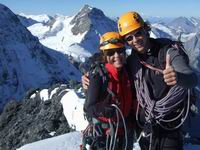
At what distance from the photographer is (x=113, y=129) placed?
773 cm

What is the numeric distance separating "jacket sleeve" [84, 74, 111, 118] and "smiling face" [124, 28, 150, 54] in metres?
0.93

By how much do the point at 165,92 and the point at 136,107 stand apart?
79 cm

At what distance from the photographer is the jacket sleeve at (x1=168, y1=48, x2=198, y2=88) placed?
254 inches

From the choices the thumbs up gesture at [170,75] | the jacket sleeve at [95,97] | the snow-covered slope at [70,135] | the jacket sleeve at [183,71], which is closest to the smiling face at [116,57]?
the jacket sleeve at [95,97]

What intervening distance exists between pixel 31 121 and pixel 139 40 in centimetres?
1569

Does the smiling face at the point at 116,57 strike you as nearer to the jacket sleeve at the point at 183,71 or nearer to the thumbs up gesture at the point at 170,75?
the jacket sleeve at the point at 183,71

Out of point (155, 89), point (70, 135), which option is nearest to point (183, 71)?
point (155, 89)

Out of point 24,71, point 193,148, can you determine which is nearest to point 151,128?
point 193,148

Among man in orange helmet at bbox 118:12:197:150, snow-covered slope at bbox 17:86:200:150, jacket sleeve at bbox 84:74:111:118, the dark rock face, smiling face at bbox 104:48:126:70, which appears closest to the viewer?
jacket sleeve at bbox 84:74:111:118

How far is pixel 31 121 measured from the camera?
72.9 ft

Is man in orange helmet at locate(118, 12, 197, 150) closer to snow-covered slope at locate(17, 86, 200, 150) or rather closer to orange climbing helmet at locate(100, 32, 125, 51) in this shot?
orange climbing helmet at locate(100, 32, 125, 51)

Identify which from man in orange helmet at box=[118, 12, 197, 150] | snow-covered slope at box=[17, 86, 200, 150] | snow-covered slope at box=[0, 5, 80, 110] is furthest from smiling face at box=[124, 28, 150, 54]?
snow-covered slope at box=[0, 5, 80, 110]

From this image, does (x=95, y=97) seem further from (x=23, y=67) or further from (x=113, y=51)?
(x=23, y=67)

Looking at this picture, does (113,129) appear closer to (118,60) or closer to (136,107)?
(136,107)
